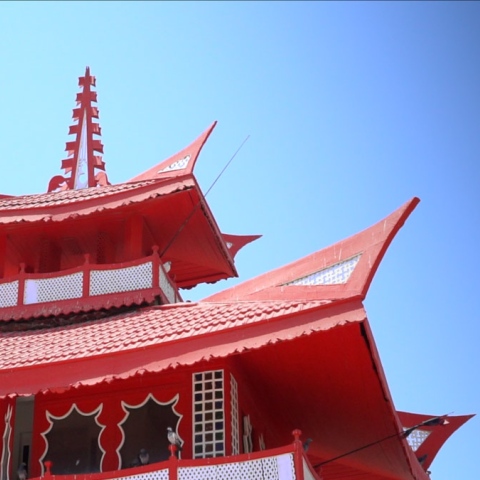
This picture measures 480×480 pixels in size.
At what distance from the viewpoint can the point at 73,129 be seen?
25.1 meters

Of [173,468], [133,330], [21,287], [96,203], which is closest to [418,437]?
[133,330]

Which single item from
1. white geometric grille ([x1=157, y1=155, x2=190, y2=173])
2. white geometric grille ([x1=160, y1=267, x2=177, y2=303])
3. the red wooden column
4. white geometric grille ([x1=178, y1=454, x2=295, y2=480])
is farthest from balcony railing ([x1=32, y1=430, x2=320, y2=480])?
white geometric grille ([x1=157, y1=155, x2=190, y2=173])

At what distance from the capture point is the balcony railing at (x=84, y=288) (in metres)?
19.1

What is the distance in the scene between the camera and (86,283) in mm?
19312

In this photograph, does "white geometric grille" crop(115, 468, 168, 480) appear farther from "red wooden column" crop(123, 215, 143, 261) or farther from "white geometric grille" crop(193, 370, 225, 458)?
"red wooden column" crop(123, 215, 143, 261)

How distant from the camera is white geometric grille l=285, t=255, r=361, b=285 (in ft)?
51.8

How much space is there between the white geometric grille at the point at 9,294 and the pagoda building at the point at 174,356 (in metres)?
0.03

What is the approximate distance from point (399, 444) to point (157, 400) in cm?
394

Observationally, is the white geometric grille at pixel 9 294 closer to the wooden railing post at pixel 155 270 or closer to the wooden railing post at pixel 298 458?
the wooden railing post at pixel 155 270

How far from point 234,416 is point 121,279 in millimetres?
3746

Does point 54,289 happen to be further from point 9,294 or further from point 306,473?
point 306,473

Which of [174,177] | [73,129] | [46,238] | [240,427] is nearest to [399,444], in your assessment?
[240,427]

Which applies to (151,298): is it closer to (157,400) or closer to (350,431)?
(157,400)

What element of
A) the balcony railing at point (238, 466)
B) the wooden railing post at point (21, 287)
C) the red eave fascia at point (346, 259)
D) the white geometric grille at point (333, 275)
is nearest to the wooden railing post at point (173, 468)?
the balcony railing at point (238, 466)
